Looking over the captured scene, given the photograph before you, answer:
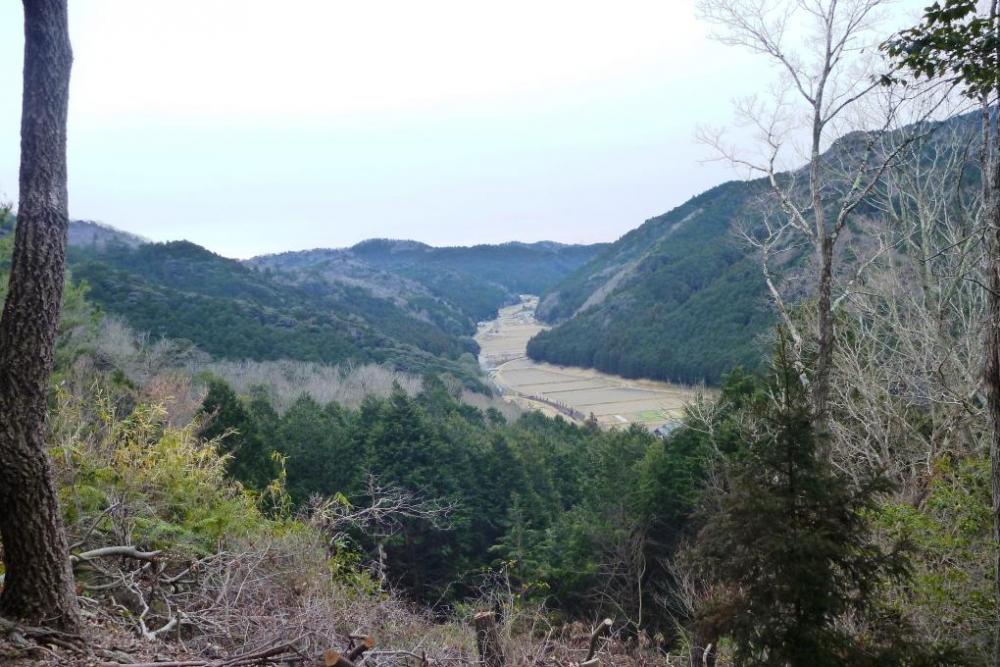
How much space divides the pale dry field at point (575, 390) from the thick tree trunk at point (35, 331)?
2332 centimetres

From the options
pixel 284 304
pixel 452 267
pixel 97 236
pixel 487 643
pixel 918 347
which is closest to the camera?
pixel 487 643

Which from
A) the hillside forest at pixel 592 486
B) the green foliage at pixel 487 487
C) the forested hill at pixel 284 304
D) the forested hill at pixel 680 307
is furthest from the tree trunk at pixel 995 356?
the forested hill at pixel 680 307

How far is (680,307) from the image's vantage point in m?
54.0

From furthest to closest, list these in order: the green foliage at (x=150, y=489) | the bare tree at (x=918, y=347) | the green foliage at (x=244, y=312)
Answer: the green foliage at (x=244, y=312) < the bare tree at (x=918, y=347) < the green foliage at (x=150, y=489)

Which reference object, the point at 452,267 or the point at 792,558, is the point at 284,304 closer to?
the point at 792,558

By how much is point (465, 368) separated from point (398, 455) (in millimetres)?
36740

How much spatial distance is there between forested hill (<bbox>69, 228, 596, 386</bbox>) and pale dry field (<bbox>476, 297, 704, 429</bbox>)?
407cm

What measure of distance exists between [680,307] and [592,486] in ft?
122

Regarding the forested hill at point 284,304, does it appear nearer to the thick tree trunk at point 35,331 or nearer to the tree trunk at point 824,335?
the thick tree trunk at point 35,331

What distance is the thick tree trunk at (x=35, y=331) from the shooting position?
10.6 feet

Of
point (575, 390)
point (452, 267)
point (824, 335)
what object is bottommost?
point (575, 390)

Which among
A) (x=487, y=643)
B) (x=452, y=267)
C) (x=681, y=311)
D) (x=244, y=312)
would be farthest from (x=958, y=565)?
(x=452, y=267)

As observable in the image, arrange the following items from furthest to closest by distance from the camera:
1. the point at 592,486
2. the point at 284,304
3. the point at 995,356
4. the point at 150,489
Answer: the point at 284,304 < the point at 592,486 < the point at 150,489 < the point at 995,356

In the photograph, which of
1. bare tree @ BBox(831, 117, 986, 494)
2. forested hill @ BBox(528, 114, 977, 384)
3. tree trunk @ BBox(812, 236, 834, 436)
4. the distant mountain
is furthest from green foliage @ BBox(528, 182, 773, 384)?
the distant mountain
